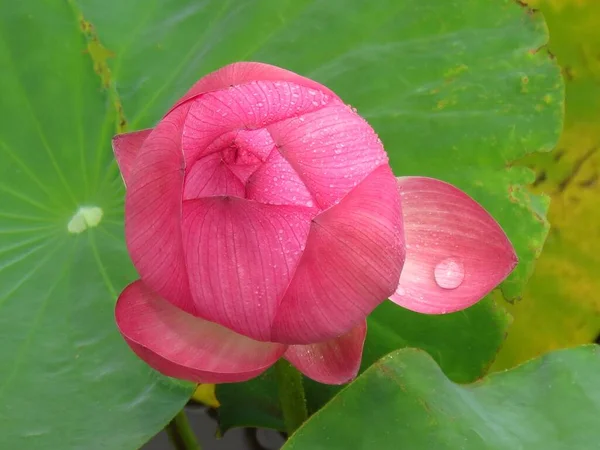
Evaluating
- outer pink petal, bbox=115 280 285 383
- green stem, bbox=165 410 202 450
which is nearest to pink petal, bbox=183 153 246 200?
outer pink petal, bbox=115 280 285 383

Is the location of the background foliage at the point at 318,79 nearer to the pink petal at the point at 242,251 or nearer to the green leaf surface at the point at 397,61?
the green leaf surface at the point at 397,61

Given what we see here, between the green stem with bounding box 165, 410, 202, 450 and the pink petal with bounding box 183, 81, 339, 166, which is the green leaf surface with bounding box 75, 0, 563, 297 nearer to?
the pink petal with bounding box 183, 81, 339, 166

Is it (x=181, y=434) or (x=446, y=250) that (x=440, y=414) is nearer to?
(x=446, y=250)

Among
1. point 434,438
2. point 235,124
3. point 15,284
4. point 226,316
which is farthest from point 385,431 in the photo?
point 15,284

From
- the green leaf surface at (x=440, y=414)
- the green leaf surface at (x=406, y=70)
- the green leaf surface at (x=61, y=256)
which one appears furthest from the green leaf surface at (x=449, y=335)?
the green leaf surface at (x=61, y=256)

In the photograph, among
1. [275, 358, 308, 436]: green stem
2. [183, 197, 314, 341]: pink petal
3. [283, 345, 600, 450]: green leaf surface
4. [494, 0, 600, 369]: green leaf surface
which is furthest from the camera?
[494, 0, 600, 369]: green leaf surface

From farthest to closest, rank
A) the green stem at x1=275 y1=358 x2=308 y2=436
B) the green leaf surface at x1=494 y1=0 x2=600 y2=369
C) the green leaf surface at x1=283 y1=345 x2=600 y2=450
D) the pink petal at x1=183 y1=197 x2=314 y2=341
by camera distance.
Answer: the green leaf surface at x1=494 y1=0 x2=600 y2=369
the green stem at x1=275 y1=358 x2=308 y2=436
the green leaf surface at x1=283 y1=345 x2=600 y2=450
the pink petal at x1=183 y1=197 x2=314 y2=341

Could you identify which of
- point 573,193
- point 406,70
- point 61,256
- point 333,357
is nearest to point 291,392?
point 333,357
